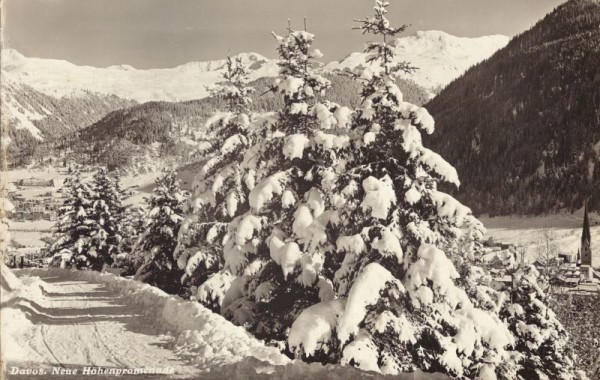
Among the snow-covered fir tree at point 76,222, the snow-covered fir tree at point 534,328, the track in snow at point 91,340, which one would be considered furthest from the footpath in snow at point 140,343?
the snow-covered fir tree at point 76,222

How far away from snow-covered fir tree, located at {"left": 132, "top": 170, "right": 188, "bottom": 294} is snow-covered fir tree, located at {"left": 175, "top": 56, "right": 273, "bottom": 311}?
19.3 ft

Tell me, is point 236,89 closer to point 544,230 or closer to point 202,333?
point 202,333

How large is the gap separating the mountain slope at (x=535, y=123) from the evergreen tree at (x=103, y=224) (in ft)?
383

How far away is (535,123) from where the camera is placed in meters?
153

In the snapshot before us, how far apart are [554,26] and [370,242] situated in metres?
191

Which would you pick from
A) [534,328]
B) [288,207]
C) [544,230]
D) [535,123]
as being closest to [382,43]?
[288,207]

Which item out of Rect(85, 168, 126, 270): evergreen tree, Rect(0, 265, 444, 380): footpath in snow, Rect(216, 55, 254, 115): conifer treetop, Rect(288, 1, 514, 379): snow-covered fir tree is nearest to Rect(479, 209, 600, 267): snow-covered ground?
Rect(85, 168, 126, 270): evergreen tree

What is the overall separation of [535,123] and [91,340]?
158 m

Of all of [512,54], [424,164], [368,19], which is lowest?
[424,164]

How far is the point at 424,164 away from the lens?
1283cm

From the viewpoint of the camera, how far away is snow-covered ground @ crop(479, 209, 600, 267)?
4525 inches

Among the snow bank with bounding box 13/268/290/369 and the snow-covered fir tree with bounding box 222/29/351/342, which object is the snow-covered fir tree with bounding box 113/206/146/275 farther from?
the snow-covered fir tree with bounding box 222/29/351/342

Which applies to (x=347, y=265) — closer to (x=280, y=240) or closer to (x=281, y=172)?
(x=280, y=240)

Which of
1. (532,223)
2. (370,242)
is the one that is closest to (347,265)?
(370,242)
